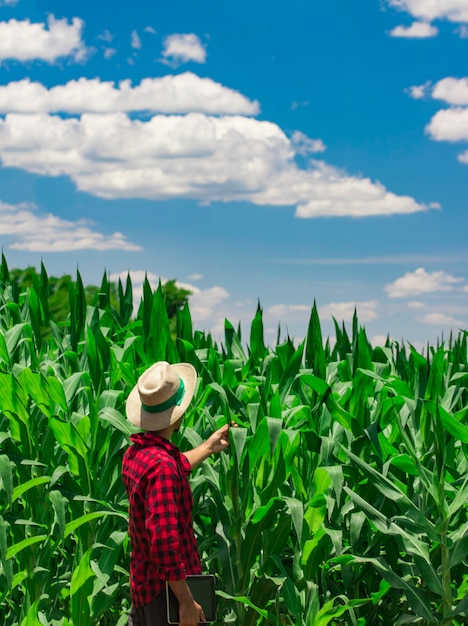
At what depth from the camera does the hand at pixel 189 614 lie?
10.2ft

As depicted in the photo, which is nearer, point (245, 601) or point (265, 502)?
point (245, 601)

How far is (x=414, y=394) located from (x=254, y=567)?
1.17m

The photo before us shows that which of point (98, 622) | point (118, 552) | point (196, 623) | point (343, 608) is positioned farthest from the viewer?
point (98, 622)

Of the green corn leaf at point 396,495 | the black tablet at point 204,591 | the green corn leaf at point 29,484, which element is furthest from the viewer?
the green corn leaf at point 29,484

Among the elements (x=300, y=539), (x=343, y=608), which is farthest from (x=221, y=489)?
(x=343, y=608)

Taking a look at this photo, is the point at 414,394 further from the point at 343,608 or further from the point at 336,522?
the point at 343,608

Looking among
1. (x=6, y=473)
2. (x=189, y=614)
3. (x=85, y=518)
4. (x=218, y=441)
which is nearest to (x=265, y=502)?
(x=218, y=441)

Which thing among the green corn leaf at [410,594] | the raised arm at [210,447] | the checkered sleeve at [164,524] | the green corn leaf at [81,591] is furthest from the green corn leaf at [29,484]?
the green corn leaf at [410,594]

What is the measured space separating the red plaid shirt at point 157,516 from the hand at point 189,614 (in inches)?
4.7

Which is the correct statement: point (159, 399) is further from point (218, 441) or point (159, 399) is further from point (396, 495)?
point (396, 495)

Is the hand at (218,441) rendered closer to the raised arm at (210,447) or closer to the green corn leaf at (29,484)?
the raised arm at (210,447)

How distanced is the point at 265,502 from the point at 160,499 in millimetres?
682

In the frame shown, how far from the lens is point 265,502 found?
141 inches

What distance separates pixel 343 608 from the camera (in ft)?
11.1
